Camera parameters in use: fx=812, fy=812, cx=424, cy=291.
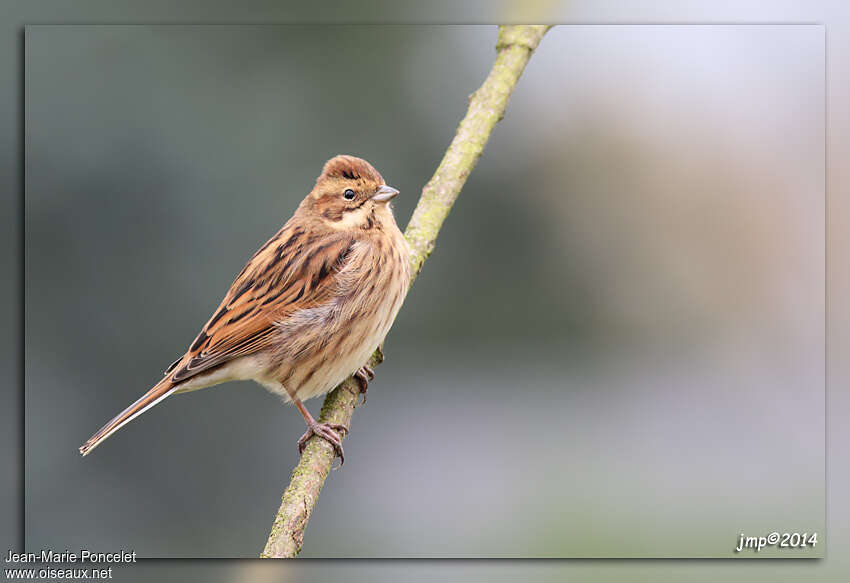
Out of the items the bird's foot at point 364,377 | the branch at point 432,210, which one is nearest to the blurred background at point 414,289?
the branch at point 432,210

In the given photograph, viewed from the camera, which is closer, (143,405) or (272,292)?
(143,405)

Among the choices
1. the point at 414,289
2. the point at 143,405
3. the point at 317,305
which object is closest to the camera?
the point at 143,405

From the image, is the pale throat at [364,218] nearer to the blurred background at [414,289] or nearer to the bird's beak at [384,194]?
the bird's beak at [384,194]

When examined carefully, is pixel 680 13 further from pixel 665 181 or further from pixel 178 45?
pixel 178 45

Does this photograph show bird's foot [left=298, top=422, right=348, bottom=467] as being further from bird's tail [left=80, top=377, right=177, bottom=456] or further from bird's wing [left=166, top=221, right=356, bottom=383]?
bird's tail [left=80, top=377, right=177, bottom=456]

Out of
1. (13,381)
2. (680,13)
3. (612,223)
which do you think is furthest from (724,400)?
(13,381)

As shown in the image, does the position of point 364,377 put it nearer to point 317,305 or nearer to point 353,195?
point 317,305

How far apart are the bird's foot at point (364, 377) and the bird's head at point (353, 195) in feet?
1.88

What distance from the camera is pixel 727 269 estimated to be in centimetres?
382

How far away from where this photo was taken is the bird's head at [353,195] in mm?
3211

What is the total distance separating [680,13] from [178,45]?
2319 millimetres

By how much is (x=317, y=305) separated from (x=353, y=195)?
46 cm

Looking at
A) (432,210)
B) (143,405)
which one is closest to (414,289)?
(432,210)

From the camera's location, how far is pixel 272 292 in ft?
10.4
